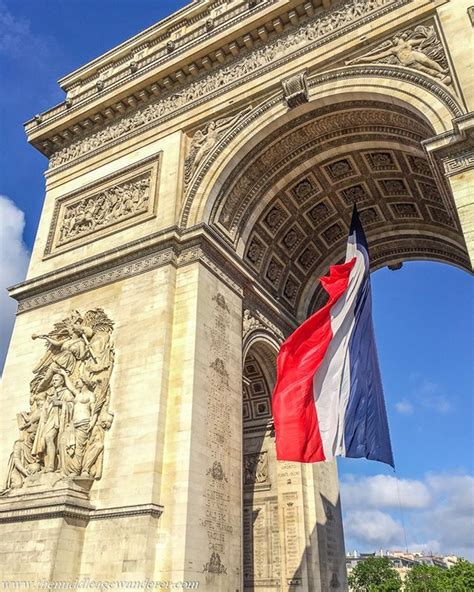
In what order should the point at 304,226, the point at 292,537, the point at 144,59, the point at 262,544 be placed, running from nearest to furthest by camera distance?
the point at 292,537 < the point at 262,544 < the point at 304,226 < the point at 144,59

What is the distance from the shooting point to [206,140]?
44.9 ft

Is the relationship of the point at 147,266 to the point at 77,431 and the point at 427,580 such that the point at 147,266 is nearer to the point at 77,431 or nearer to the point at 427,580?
the point at 77,431

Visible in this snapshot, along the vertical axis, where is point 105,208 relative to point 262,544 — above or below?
above

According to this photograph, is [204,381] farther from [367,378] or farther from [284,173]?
[284,173]

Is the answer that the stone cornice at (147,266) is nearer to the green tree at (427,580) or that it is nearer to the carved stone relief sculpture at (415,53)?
the carved stone relief sculpture at (415,53)

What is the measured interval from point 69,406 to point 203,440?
9.89ft

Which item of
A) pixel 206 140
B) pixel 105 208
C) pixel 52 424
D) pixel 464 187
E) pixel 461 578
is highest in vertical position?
pixel 206 140

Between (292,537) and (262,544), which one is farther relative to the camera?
(262,544)

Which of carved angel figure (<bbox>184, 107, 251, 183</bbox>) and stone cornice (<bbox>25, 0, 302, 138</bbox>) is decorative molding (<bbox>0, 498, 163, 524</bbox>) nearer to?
carved angel figure (<bbox>184, 107, 251, 183</bbox>)

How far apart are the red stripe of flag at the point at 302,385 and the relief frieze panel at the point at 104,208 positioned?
526 cm

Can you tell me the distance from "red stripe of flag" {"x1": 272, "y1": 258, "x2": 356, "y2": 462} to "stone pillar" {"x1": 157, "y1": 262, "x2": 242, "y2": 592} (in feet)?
5.49

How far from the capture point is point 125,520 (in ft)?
31.0

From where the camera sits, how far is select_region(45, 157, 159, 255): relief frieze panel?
13695 millimetres

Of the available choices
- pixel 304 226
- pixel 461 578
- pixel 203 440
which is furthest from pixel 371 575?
pixel 203 440
